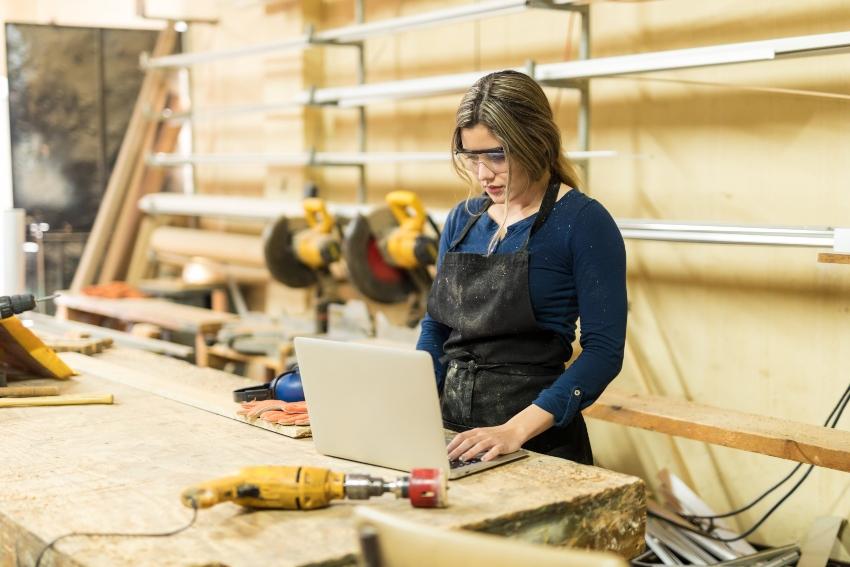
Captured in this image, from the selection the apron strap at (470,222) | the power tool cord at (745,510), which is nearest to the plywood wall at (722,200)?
the power tool cord at (745,510)

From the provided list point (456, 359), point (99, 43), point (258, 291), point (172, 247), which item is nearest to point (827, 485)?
point (456, 359)

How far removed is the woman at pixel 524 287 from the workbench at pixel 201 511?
0.24 metres

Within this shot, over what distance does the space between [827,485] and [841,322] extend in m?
→ 0.51

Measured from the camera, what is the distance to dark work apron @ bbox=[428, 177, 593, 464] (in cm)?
210

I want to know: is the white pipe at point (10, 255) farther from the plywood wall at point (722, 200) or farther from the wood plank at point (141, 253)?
the wood plank at point (141, 253)

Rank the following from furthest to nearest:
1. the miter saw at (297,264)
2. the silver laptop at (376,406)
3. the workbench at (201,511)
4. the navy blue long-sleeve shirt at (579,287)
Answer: the miter saw at (297,264) < the navy blue long-sleeve shirt at (579,287) < the silver laptop at (376,406) < the workbench at (201,511)

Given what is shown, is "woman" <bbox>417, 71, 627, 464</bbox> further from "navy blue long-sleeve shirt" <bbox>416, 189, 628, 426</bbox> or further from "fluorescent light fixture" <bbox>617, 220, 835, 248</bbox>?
"fluorescent light fixture" <bbox>617, 220, 835, 248</bbox>

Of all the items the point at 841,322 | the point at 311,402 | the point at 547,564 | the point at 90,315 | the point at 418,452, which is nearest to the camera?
the point at 547,564

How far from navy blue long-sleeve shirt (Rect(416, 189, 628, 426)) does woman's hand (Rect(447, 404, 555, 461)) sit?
3 centimetres

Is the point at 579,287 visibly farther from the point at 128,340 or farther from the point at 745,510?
the point at 128,340

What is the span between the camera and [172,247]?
217 inches

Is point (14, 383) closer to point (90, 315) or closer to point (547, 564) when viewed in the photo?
point (547, 564)

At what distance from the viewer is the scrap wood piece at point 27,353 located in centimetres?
256

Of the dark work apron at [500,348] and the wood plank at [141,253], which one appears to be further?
the wood plank at [141,253]
